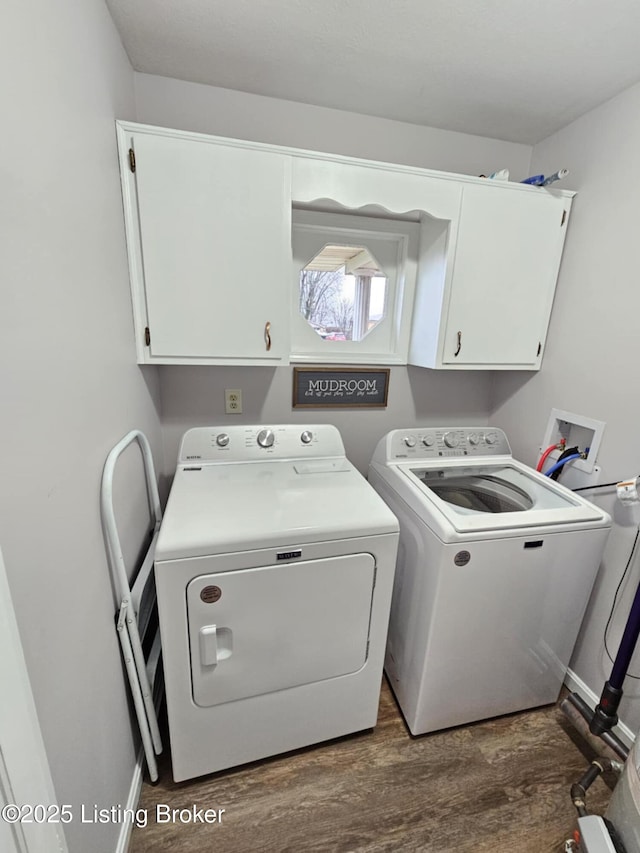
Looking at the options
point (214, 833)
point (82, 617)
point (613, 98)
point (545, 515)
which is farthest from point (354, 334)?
point (214, 833)

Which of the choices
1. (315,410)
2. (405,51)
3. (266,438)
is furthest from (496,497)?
(405,51)

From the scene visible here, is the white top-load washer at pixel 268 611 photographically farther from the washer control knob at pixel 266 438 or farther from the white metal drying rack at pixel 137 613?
the washer control knob at pixel 266 438

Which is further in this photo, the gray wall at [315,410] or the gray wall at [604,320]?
the gray wall at [315,410]

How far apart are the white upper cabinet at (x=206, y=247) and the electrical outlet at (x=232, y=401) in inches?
13.9

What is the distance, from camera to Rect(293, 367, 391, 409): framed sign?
188 cm

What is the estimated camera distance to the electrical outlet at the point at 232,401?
1797mm

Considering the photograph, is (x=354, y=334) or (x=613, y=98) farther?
(x=354, y=334)

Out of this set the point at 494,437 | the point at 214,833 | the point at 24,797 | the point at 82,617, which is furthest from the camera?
the point at 494,437

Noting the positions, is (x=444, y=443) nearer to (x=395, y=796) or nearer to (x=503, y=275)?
(x=503, y=275)

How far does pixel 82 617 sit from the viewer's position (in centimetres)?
83

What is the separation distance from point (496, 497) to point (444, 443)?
0.34 m

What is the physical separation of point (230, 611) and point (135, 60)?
1.93 metres

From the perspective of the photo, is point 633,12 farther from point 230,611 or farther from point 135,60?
point 230,611

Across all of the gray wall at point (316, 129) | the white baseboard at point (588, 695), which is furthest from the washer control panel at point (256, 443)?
the white baseboard at point (588, 695)
